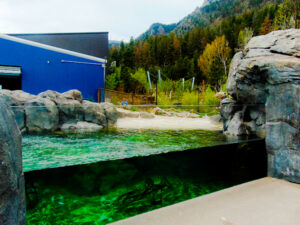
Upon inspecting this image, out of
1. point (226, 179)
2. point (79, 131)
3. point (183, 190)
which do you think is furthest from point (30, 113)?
point (226, 179)

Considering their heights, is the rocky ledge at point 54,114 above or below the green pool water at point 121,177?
above

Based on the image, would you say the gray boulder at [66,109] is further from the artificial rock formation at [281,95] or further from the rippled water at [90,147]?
the artificial rock formation at [281,95]

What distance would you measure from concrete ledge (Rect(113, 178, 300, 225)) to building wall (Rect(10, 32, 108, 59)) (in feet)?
A: 44.8

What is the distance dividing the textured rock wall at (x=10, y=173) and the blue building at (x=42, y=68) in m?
8.53

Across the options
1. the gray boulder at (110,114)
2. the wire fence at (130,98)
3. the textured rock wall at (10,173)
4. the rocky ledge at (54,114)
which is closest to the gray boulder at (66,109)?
the rocky ledge at (54,114)

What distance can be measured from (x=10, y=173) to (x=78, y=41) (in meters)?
14.0

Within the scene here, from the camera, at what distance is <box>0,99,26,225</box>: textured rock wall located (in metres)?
0.84

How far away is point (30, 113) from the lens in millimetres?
3309

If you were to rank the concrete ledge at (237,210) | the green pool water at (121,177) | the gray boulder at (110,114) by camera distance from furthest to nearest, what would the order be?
the gray boulder at (110,114)
the green pool water at (121,177)
the concrete ledge at (237,210)

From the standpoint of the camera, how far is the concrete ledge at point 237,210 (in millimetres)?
1256

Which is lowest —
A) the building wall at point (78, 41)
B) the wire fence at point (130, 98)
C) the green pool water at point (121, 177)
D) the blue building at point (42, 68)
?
the green pool water at point (121, 177)

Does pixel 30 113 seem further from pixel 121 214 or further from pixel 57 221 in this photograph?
pixel 121 214

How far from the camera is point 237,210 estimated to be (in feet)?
4.57

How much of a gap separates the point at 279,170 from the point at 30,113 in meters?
3.64
